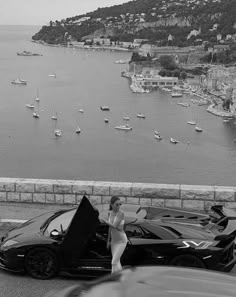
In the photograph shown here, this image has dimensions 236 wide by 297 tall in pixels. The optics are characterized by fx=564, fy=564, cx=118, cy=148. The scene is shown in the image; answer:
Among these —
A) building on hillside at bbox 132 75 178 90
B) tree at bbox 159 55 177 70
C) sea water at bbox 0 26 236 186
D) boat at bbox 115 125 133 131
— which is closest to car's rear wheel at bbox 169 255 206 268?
sea water at bbox 0 26 236 186

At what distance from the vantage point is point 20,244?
5617mm

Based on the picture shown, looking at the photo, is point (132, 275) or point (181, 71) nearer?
point (132, 275)

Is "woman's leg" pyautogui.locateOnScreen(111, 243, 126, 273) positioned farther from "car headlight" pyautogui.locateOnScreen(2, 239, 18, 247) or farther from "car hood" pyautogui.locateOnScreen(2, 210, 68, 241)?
"car headlight" pyautogui.locateOnScreen(2, 239, 18, 247)

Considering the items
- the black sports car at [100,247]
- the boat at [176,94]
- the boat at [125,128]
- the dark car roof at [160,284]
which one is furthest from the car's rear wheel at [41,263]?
the boat at [176,94]

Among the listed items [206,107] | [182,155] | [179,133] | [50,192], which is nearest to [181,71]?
[206,107]

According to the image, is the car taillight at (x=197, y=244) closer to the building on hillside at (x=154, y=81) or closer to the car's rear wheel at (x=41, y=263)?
the car's rear wheel at (x=41, y=263)

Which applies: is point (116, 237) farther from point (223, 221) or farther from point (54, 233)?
point (223, 221)

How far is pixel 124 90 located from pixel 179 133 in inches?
2007

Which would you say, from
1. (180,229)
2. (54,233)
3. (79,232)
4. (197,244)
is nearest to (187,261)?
(197,244)

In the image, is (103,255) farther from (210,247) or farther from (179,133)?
(179,133)

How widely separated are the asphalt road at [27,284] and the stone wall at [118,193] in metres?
2.36

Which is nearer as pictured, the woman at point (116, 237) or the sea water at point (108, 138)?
the woman at point (116, 237)

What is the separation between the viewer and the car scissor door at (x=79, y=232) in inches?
211

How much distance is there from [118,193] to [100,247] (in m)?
2.76
